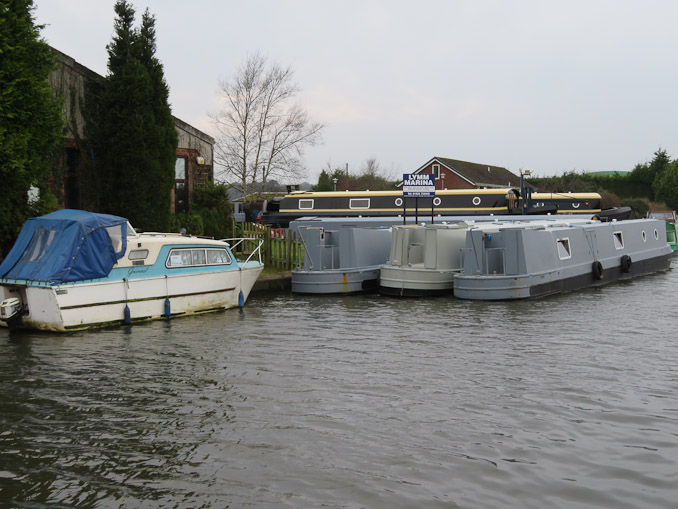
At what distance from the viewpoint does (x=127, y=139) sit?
2078 cm

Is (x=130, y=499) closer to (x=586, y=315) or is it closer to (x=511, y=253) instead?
(x=586, y=315)

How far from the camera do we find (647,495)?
6.54m

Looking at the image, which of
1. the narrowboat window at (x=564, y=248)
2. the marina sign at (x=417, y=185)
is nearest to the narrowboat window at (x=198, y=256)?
the marina sign at (x=417, y=185)

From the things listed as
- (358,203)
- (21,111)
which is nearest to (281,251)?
(21,111)

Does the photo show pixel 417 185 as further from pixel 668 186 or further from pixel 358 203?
pixel 668 186

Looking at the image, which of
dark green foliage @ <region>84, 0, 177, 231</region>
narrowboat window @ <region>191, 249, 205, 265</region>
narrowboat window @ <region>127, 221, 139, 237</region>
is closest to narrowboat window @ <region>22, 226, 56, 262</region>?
narrowboat window @ <region>127, 221, 139, 237</region>

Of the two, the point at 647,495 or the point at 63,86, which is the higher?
the point at 63,86

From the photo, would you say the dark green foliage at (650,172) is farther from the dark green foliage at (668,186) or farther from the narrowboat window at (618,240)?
the narrowboat window at (618,240)

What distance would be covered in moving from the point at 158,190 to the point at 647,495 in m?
17.4

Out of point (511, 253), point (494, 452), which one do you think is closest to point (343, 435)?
point (494, 452)

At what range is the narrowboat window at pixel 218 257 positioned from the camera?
16625 millimetres

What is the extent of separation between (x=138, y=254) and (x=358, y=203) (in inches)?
964

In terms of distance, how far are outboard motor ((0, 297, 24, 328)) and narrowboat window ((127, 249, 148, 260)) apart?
2370 millimetres

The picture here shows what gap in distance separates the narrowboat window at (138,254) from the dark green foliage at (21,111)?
3.37m
